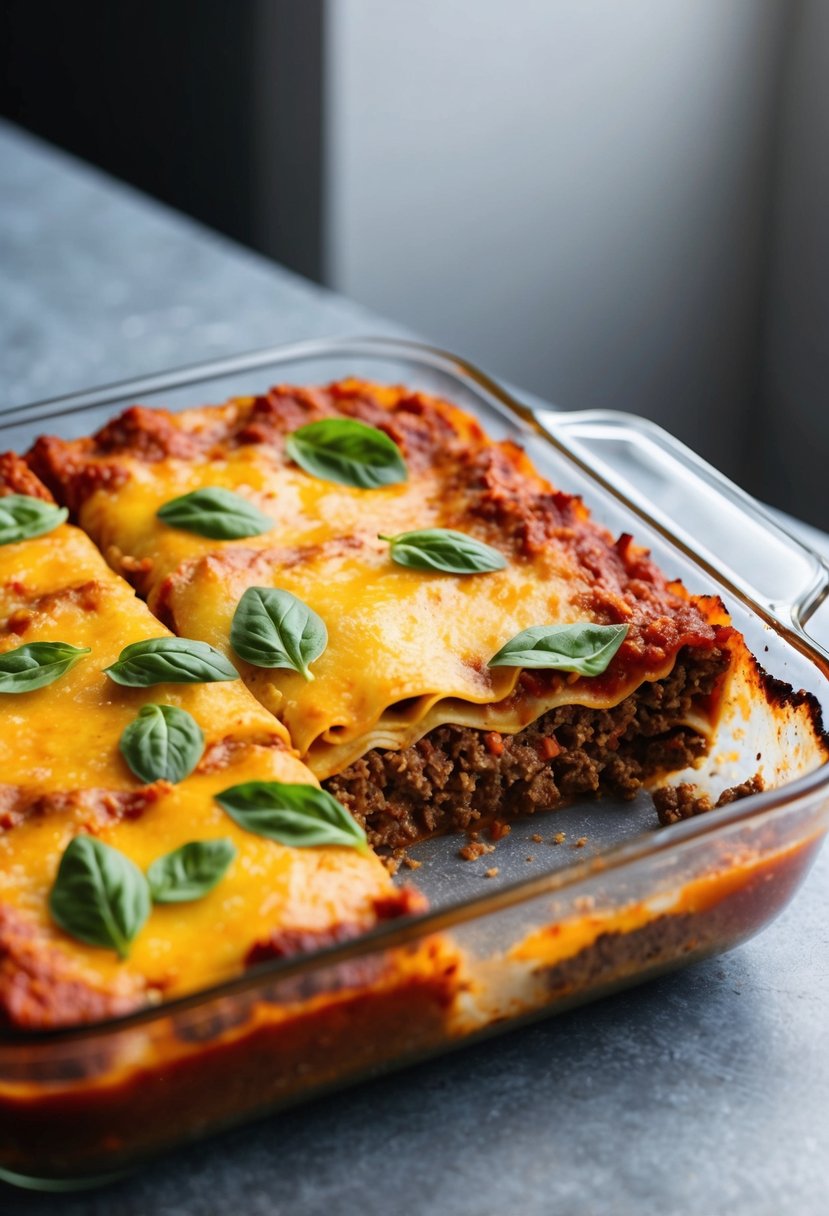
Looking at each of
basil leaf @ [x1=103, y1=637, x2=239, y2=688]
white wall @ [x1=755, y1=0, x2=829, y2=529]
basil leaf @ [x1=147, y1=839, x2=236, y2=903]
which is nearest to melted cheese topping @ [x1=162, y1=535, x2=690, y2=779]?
basil leaf @ [x1=103, y1=637, x2=239, y2=688]

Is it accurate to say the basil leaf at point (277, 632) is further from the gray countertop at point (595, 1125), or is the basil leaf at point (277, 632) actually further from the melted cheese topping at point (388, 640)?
the gray countertop at point (595, 1125)

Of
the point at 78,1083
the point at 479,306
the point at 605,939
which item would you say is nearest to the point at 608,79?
the point at 479,306

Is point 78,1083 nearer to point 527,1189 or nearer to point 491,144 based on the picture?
point 527,1189

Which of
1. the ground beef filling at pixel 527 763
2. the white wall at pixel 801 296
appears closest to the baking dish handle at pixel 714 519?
the ground beef filling at pixel 527 763

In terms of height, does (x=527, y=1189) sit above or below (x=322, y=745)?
below

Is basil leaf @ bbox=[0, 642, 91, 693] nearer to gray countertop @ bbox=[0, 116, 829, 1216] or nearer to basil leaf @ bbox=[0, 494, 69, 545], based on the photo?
basil leaf @ bbox=[0, 494, 69, 545]

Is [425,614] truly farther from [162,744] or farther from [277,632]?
[162,744]
